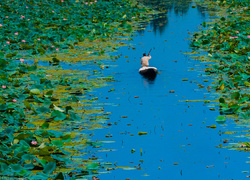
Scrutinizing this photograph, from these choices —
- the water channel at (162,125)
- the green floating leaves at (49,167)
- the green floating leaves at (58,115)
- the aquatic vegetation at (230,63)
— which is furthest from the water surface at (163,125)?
the green floating leaves at (58,115)

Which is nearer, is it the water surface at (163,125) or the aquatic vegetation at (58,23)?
the water surface at (163,125)

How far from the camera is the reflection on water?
2853 cm

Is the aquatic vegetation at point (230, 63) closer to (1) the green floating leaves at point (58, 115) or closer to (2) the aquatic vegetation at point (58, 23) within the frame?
(1) the green floating leaves at point (58, 115)

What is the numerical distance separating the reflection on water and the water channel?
22.4 feet

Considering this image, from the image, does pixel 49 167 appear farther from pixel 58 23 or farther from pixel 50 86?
pixel 58 23

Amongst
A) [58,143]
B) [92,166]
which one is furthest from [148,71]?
[92,166]

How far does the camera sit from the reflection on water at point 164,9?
28531mm

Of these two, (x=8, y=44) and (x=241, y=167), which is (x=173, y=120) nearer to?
(x=241, y=167)

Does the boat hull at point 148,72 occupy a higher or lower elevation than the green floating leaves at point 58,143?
higher

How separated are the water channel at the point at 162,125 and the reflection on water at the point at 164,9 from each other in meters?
6.83

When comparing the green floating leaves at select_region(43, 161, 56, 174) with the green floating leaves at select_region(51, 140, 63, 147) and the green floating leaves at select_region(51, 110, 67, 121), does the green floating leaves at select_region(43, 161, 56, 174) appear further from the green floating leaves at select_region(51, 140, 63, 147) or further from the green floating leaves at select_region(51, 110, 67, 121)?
the green floating leaves at select_region(51, 110, 67, 121)

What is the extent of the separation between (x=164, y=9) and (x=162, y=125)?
2574 cm

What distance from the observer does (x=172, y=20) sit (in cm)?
3148

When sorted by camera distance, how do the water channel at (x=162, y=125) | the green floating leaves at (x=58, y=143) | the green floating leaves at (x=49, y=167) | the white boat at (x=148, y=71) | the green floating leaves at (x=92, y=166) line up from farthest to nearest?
the white boat at (x=148, y=71)
the green floating leaves at (x=58, y=143)
the water channel at (x=162, y=125)
the green floating leaves at (x=92, y=166)
the green floating leaves at (x=49, y=167)
